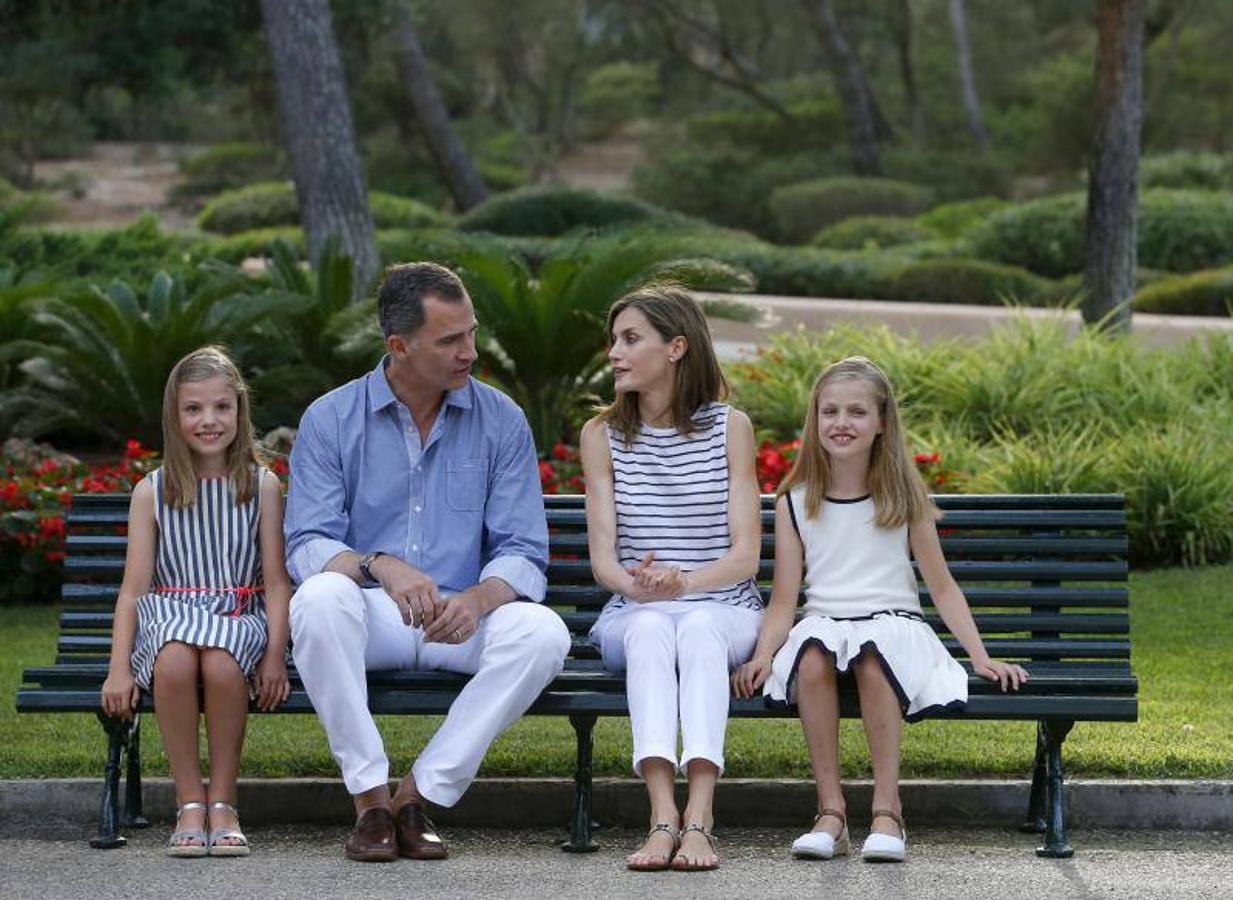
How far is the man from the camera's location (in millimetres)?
4961

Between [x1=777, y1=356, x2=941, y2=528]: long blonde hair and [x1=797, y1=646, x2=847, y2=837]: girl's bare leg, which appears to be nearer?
[x1=797, y1=646, x2=847, y2=837]: girl's bare leg

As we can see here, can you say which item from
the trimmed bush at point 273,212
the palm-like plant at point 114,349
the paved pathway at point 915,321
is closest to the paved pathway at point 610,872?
the palm-like plant at point 114,349

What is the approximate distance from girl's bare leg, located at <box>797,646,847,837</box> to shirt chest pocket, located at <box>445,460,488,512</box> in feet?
3.26

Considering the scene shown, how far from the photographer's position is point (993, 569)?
567 cm

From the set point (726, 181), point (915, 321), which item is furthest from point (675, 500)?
point (726, 181)

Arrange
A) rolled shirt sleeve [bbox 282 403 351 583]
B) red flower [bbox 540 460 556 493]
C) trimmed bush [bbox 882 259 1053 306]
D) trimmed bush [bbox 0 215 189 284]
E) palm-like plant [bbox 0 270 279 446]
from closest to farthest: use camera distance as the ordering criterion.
Result: rolled shirt sleeve [bbox 282 403 351 583] → red flower [bbox 540 460 556 493] → palm-like plant [bbox 0 270 279 446] → trimmed bush [bbox 0 215 189 284] → trimmed bush [bbox 882 259 1053 306]

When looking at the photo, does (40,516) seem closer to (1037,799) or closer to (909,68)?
(1037,799)

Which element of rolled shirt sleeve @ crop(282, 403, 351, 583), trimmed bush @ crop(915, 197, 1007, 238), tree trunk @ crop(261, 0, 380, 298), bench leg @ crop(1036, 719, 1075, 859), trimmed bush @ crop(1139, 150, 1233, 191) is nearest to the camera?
bench leg @ crop(1036, 719, 1075, 859)

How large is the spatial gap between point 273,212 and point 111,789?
25.9 meters

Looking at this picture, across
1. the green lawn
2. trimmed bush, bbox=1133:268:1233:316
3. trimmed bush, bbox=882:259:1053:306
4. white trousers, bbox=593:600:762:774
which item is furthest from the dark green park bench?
trimmed bush, bbox=882:259:1053:306

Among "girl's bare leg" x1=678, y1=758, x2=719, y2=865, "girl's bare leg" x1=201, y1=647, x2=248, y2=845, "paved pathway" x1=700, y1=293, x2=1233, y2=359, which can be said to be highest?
"paved pathway" x1=700, y1=293, x2=1233, y2=359

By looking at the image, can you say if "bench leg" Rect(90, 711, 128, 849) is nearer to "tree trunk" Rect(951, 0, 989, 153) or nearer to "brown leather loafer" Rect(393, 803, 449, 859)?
"brown leather loafer" Rect(393, 803, 449, 859)

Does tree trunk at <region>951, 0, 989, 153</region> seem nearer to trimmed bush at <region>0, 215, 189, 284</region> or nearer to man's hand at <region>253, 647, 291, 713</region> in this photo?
trimmed bush at <region>0, 215, 189, 284</region>

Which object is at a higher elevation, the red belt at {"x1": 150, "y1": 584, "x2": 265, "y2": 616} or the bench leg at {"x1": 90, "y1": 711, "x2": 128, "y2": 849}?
the red belt at {"x1": 150, "y1": 584, "x2": 265, "y2": 616}
